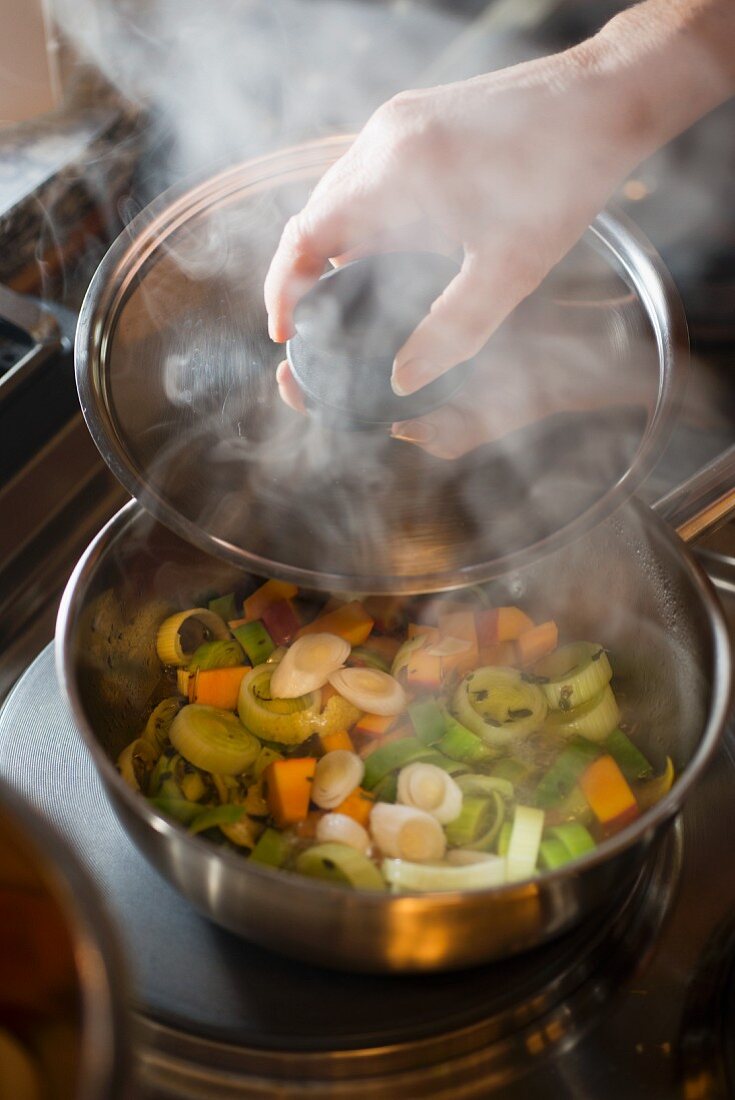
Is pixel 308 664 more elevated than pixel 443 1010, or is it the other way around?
pixel 308 664

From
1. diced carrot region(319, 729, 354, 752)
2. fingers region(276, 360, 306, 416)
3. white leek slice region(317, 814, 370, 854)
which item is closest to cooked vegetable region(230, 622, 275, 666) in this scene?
diced carrot region(319, 729, 354, 752)

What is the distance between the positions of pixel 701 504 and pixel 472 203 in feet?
1.13

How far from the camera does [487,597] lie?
3.60 feet

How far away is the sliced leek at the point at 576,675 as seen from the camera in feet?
3.26

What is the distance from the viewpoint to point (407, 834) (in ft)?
2.82

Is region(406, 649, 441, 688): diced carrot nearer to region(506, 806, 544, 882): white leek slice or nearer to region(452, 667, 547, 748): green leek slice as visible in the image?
region(452, 667, 547, 748): green leek slice

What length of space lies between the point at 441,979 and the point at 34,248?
1.03 m

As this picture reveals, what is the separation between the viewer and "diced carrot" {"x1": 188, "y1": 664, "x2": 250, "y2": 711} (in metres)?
1.00

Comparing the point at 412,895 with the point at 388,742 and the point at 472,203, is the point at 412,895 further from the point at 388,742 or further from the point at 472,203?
the point at 472,203

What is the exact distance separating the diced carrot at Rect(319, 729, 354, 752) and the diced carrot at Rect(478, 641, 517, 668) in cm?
17

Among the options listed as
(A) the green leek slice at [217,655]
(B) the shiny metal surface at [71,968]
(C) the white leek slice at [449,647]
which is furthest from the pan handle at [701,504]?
(B) the shiny metal surface at [71,968]

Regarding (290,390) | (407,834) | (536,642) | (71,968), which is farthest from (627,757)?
(71,968)

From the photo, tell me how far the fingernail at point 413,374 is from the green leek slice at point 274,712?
0.37 m

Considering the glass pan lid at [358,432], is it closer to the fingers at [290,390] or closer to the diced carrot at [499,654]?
the fingers at [290,390]
